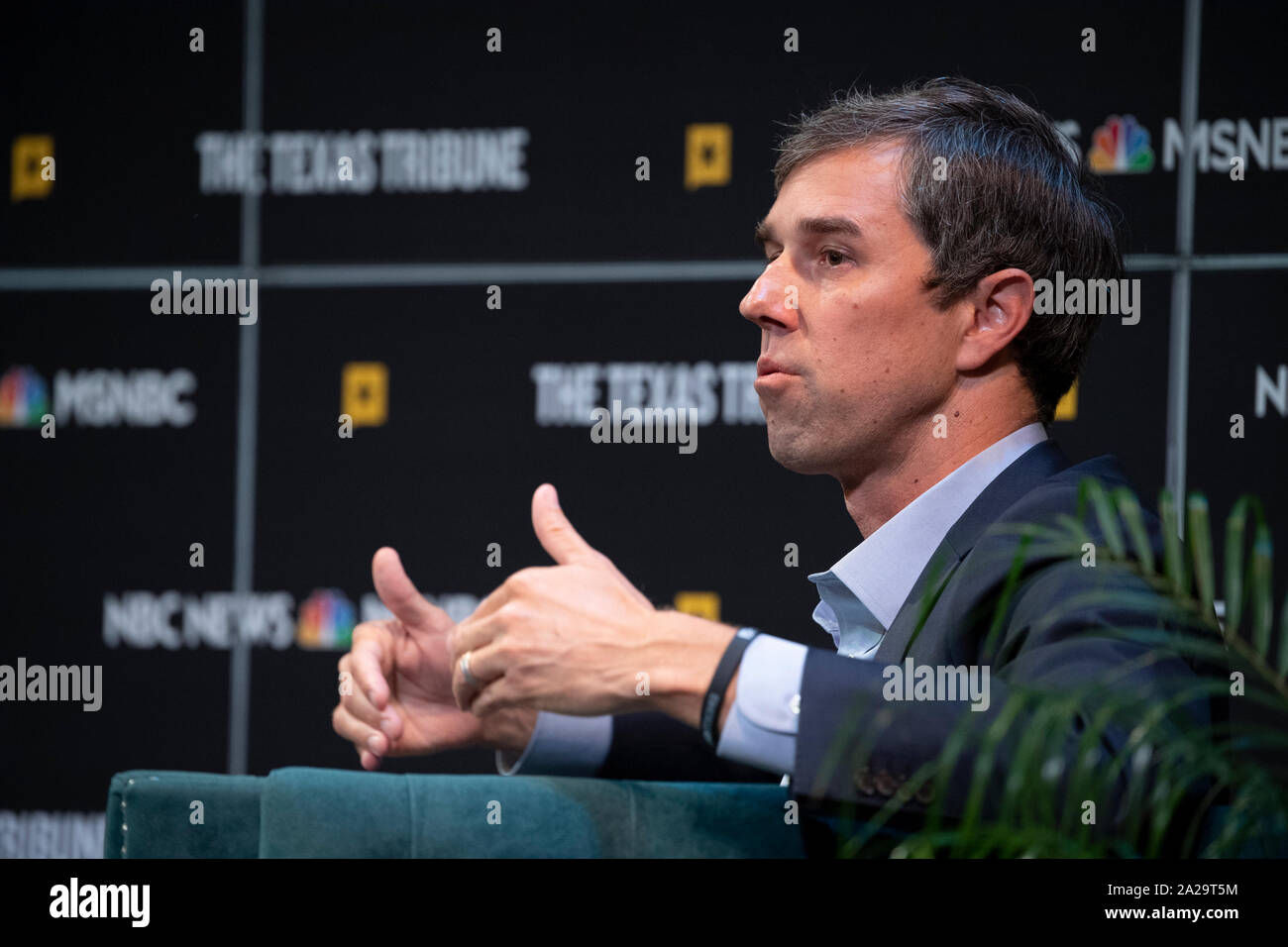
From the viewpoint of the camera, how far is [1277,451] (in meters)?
2.65

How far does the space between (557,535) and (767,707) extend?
12.7 inches

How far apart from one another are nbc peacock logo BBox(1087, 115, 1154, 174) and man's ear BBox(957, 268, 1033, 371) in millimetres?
1071

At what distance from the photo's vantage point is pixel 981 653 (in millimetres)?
1377

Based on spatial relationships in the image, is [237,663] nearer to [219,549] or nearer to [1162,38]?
[219,549]

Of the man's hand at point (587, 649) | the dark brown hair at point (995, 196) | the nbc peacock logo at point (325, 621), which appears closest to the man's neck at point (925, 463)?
the dark brown hair at point (995, 196)

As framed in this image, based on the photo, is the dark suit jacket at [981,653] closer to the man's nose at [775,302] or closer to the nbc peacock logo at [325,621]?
the man's nose at [775,302]

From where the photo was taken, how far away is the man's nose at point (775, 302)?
5.84 feet

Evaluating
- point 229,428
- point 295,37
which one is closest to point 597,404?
point 229,428

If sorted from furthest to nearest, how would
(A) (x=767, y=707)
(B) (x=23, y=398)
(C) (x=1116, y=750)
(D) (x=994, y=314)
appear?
(B) (x=23, y=398) < (D) (x=994, y=314) < (A) (x=767, y=707) < (C) (x=1116, y=750)

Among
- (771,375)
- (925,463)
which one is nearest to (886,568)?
(925,463)

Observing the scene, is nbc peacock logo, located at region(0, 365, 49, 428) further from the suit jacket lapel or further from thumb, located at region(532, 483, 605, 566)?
the suit jacket lapel

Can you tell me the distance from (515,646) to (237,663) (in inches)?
72.3

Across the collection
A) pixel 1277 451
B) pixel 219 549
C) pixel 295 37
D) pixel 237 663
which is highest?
pixel 295 37

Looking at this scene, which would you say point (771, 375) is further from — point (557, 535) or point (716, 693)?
point (716, 693)
